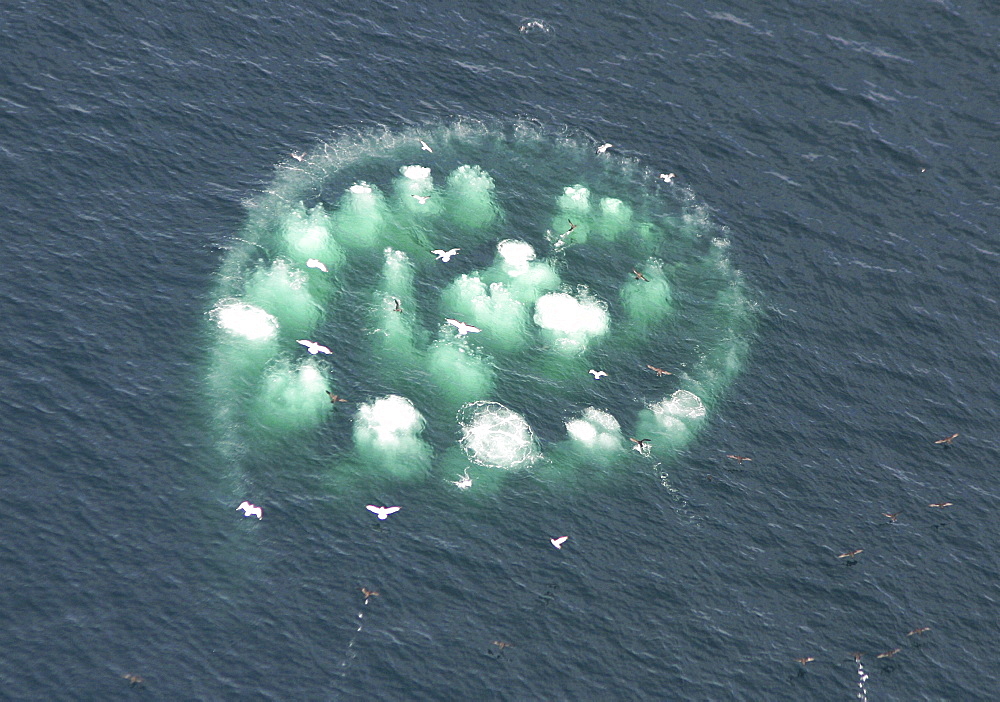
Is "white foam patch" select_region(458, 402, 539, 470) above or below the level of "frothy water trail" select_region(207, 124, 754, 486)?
below

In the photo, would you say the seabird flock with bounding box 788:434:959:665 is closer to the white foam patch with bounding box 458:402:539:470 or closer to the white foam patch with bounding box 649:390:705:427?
the white foam patch with bounding box 649:390:705:427

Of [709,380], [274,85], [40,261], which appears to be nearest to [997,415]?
[709,380]

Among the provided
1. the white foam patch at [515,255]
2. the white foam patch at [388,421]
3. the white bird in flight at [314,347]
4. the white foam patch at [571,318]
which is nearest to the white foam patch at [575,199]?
the white foam patch at [515,255]

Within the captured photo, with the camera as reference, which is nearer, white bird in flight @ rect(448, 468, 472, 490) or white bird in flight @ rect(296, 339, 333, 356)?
white bird in flight @ rect(448, 468, 472, 490)

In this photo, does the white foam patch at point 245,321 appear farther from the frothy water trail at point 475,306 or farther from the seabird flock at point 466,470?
the seabird flock at point 466,470

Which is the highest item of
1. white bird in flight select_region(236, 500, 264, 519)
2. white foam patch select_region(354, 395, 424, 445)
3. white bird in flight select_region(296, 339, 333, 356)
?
white bird in flight select_region(296, 339, 333, 356)

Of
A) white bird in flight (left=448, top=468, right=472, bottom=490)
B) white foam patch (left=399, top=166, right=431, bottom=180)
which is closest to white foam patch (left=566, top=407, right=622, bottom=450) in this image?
white bird in flight (left=448, top=468, right=472, bottom=490)
